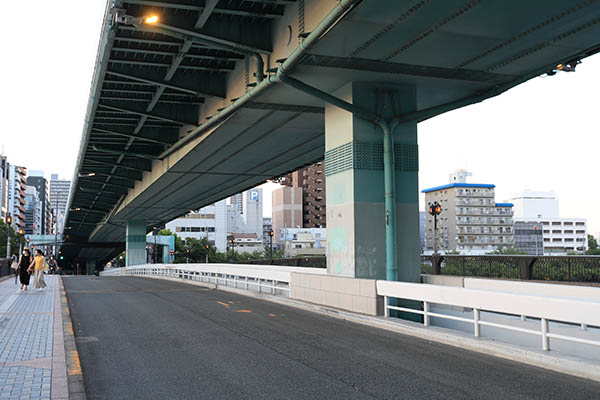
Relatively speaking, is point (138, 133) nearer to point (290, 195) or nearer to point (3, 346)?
point (3, 346)

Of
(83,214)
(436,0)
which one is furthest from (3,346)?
(83,214)

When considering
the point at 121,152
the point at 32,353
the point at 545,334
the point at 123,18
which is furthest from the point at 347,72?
the point at 121,152

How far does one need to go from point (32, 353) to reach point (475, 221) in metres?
135

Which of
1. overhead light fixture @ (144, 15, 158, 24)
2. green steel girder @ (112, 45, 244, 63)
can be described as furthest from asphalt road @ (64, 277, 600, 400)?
green steel girder @ (112, 45, 244, 63)

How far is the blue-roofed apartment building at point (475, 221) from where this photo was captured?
133375 millimetres

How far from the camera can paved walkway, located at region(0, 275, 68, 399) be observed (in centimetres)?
653

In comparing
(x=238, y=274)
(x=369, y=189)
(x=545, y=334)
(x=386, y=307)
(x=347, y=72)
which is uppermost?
(x=347, y=72)

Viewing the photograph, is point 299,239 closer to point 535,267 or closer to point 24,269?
point 24,269

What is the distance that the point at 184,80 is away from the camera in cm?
2025

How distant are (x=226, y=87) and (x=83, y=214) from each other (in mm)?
54011

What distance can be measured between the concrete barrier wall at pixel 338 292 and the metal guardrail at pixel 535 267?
350 inches

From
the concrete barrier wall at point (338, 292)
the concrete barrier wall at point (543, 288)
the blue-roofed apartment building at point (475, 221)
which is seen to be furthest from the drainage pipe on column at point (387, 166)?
the blue-roofed apartment building at point (475, 221)

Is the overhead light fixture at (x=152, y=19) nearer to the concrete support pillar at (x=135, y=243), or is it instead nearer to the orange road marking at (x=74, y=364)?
the orange road marking at (x=74, y=364)

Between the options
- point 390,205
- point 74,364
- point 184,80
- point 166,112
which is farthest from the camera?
point 166,112
